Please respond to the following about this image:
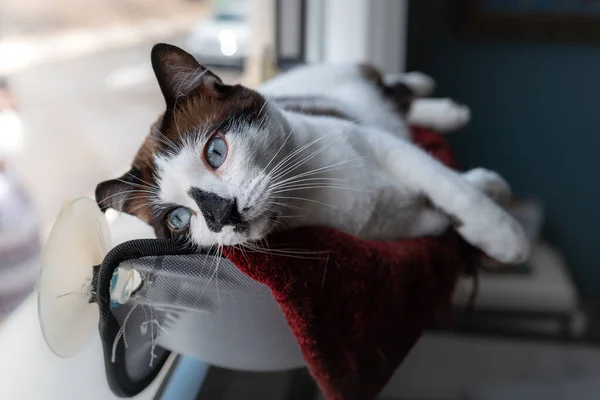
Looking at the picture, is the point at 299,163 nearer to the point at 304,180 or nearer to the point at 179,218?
the point at 304,180

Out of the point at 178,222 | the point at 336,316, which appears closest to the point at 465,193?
the point at 336,316

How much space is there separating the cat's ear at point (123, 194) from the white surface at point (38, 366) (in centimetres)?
13

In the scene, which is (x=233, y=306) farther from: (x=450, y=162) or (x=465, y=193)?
(x=450, y=162)

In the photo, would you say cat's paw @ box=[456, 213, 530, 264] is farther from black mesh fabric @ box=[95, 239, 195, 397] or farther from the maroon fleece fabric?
black mesh fabric @ box=[95, 239, 195, 397]

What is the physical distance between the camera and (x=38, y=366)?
578 millimetres

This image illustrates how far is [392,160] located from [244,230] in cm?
33

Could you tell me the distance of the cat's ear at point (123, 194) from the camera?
621 millimetres

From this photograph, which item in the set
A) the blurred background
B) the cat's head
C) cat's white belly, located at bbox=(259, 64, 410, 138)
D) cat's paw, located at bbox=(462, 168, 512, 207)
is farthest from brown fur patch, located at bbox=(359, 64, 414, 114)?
the cat's head

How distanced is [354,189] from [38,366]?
17.0 inches

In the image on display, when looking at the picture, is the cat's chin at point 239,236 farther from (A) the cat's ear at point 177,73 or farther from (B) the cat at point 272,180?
(A) the cat's ear at point 177,73

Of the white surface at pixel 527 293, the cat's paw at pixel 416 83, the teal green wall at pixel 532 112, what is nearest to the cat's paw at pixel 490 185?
the cat's paw at pixel 416 83

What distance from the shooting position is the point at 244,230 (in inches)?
23.8

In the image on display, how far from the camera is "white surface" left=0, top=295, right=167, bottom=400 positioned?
56 cm

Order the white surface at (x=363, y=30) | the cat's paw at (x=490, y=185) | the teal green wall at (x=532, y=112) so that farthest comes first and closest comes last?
1. the teal green wall at (x=532, y=112)
2. the white surface at (x=363, y=30)
3. the cat's paw at (x=490, y=185)
